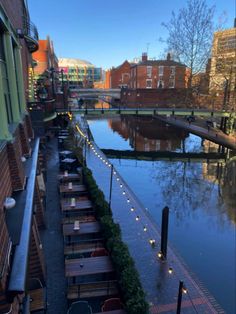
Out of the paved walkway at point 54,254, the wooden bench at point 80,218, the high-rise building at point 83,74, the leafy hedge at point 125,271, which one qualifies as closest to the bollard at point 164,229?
the leafy hedge at point 125,271

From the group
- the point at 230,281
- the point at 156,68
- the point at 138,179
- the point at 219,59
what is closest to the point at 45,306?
the point at 230,281

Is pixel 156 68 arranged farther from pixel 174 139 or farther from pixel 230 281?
pixel 230 281

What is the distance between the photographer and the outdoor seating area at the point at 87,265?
8.37m

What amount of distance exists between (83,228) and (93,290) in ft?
11.0

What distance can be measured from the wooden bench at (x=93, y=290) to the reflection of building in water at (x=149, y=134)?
27.7 m

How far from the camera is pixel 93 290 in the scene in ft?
28.3

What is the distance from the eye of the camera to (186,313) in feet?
26.6

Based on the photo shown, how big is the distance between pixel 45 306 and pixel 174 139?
34650 millimetres

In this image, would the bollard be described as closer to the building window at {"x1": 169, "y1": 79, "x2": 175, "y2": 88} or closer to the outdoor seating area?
the outdoor seating area

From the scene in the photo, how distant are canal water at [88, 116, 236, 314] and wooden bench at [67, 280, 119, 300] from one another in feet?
13.7

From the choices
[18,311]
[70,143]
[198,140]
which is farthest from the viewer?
[198,140]

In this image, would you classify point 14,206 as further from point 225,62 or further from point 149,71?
point 149,71

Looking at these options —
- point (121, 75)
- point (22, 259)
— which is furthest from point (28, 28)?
point (121, 75)

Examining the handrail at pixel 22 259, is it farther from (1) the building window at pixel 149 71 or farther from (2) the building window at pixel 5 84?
(1) the building window at pixel 149 71
